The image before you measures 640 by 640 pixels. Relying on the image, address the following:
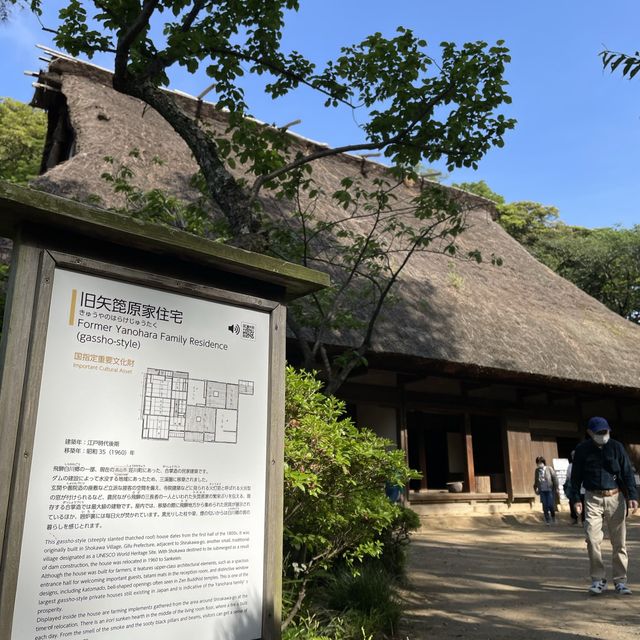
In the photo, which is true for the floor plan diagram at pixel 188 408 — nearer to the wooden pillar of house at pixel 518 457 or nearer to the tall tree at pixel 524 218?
the wooden pillar of house at pixel 518 457

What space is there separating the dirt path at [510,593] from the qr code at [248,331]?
241 cm

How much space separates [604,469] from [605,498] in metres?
0.23

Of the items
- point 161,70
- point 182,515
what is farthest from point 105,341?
point 161,70

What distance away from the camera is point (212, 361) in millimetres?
2186

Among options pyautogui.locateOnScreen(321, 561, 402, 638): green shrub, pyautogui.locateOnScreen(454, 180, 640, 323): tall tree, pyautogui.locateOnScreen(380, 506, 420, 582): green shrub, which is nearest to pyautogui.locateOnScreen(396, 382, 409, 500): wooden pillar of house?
pyautogui.locateOnScreen(380, 506, 420, 582): green shrub

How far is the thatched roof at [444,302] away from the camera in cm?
817

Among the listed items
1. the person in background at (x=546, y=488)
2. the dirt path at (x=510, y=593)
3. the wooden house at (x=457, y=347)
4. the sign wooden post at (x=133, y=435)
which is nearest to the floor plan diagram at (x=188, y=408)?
the sign wooden post at (x=133, y=435)

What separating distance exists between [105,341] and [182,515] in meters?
0.65

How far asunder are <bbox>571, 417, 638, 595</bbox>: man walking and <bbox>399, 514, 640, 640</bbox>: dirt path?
189 mm

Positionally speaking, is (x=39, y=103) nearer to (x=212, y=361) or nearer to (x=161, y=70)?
(x=161, y=70)

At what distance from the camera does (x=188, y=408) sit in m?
2.07

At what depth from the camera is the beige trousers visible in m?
4.60

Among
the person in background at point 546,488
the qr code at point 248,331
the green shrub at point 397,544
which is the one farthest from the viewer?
the person in background at point 546,488

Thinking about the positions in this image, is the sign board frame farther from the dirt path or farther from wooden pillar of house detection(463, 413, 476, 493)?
wooden pillar of house detection(463, 413, 476, 493)
